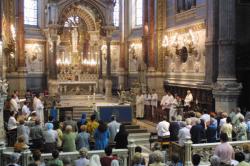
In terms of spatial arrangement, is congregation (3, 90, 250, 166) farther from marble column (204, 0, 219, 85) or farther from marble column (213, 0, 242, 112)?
marble column (204, 0, 219, 85)

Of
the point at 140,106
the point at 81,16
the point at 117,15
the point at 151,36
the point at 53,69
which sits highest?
the point at 117,15

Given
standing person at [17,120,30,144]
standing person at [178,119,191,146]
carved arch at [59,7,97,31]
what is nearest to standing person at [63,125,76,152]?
standing person at [17,120,30,144]

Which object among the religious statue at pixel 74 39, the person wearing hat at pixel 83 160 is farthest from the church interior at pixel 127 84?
the religious statue at pixel 74 39

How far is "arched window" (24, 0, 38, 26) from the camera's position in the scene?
32.4 meters

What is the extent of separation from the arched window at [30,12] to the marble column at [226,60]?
1765 centimetres

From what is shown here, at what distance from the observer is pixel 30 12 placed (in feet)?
107

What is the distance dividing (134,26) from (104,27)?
5701mm

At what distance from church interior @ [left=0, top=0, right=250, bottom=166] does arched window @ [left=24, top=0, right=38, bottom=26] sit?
77 millimetres

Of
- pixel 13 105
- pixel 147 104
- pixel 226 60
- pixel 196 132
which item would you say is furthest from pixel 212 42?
pixel 13 105

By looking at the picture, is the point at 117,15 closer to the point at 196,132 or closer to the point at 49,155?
the point at 196,132

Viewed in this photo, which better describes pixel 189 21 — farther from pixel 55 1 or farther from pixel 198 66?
pixel 55 1

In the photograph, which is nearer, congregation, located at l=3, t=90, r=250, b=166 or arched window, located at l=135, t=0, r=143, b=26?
congregation, located at l=3, t=90, r=250, b=166

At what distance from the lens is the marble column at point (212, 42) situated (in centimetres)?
→ 2025

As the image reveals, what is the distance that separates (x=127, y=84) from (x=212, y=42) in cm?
1433
